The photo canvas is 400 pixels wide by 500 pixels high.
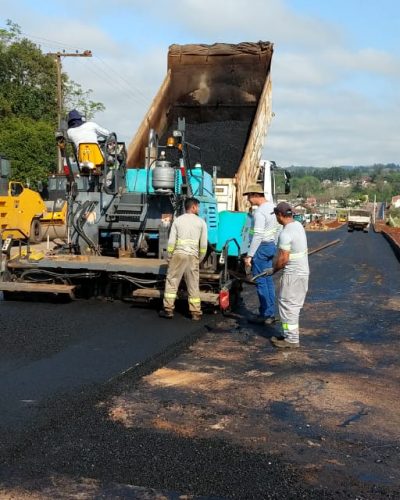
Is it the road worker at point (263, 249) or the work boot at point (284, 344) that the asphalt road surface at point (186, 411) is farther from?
the road worker at point (263, 249)

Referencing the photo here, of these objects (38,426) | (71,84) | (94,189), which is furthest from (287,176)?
(71,84)

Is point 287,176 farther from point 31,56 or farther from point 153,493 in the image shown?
point 31,56

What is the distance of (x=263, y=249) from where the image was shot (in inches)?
289

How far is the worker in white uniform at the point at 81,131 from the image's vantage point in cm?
828

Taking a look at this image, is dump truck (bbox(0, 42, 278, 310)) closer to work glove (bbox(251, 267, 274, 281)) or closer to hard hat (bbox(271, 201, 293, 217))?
work glove (bbox(251, 267, 274, 281))

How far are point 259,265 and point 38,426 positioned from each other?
162 inches

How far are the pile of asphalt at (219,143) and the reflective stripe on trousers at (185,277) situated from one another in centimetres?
316

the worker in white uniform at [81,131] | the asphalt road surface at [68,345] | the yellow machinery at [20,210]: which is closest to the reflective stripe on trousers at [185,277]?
the asphalt road surface at [68,345]

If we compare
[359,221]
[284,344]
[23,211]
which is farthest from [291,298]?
[359,221]

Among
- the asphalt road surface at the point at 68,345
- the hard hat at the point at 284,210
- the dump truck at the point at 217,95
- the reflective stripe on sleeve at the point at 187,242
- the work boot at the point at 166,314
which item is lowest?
the asphalt road surface at the point at 68,345

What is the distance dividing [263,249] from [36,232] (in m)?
13.2

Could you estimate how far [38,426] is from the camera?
3.82 meters

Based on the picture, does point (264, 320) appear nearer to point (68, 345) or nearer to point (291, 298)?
point (291, 298)

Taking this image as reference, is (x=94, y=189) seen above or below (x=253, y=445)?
above
